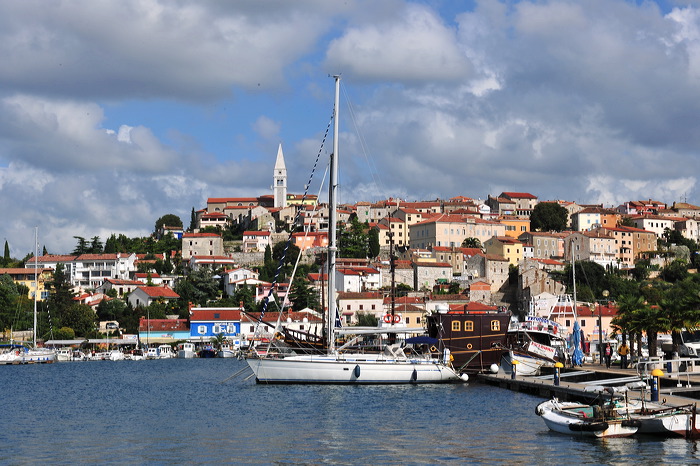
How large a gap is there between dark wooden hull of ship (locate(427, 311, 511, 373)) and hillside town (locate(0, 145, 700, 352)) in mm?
35765

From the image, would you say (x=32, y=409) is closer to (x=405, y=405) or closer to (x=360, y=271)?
(x=405, y=405)

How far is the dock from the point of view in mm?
30219

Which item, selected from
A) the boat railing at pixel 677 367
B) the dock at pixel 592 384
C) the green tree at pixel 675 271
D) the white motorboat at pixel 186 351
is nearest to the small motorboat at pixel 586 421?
the dock at pixel 592 384

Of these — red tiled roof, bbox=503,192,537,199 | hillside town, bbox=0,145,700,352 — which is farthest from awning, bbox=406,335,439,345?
red tiled roof, bbox=503,192,537,199

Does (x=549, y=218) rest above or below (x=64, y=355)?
above

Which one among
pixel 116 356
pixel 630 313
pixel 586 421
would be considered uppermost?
pixel 630 313

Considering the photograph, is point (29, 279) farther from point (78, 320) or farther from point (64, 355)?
point (64, 355)

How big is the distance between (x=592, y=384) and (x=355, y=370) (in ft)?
41.6

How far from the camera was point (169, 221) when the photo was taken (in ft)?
586

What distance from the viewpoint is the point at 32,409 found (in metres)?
39.3

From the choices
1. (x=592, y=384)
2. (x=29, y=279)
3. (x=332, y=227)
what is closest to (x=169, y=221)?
(x=29, y=279)

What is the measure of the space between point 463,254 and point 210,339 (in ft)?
148

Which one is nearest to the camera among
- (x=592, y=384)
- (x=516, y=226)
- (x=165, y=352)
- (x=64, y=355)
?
(x=592, y=384)

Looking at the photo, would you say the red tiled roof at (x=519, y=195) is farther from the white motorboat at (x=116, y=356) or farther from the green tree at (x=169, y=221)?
the white motorboat at (x=116, y=356)
